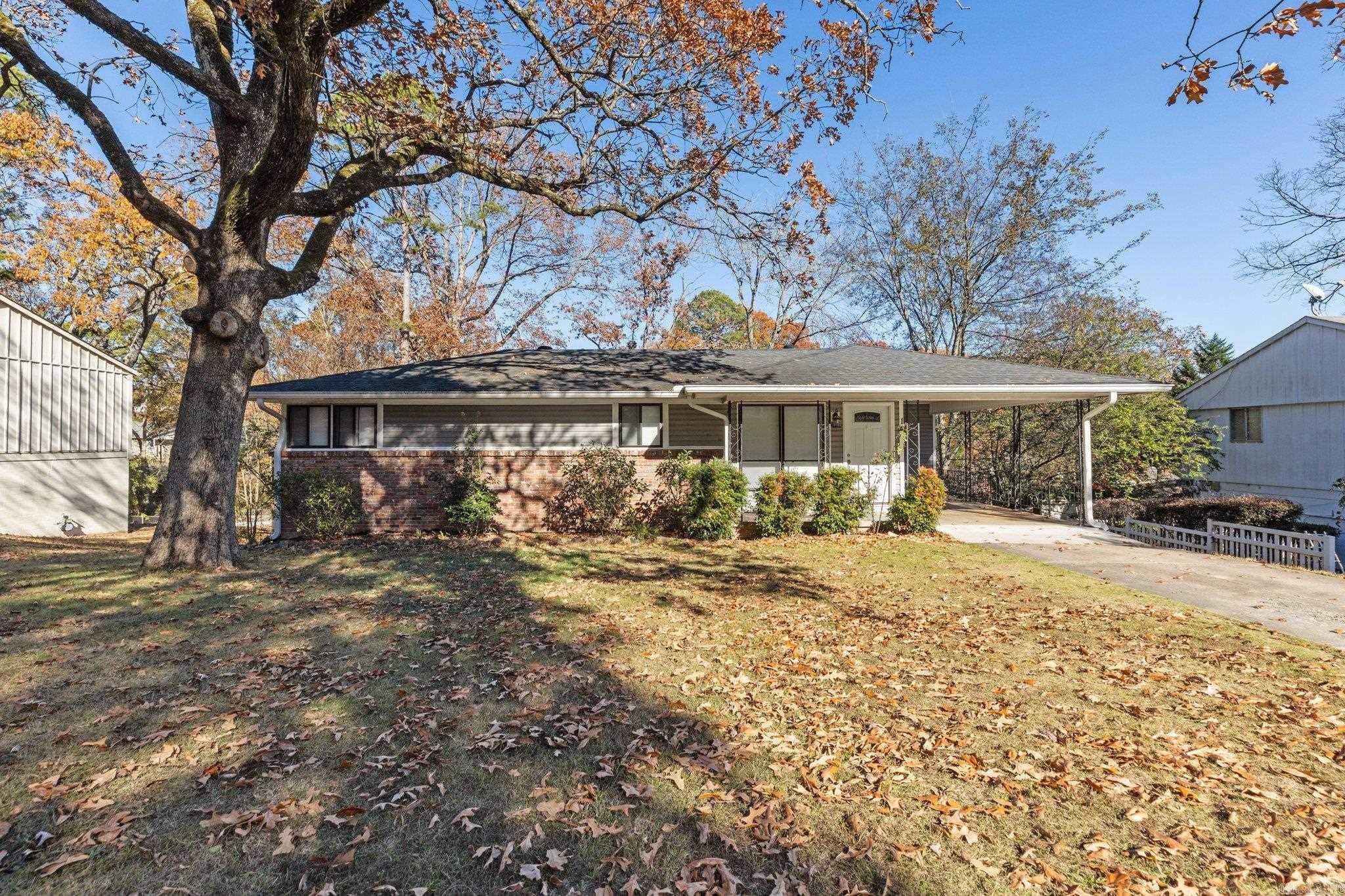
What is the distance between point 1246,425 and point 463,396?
2339cm

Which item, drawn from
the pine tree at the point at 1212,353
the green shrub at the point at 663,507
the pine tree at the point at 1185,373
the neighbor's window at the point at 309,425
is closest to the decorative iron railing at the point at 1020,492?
the green shrub at the point at 663,507

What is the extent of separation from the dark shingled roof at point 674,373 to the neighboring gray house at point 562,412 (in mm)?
65

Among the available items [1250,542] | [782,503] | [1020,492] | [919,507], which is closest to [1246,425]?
[1020,492]

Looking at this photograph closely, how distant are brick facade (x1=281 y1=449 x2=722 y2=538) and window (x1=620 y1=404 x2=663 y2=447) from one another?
24 centimetres

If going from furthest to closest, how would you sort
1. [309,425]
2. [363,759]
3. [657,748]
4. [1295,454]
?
[1295,454] < [309,425] < [657,748] < [363,759]

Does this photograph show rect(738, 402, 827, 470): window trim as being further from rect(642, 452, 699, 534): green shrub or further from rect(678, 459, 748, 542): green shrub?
rect(642, 452, 699, 534): green shrub

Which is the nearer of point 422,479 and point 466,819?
point 466,819

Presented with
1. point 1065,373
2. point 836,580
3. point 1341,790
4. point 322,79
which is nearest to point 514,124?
point 322,79

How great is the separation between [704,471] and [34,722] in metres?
9.17

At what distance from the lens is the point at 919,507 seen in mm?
11867

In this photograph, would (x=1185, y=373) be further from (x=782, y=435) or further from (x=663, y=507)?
(x=663, y=507)

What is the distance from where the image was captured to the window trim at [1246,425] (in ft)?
58.6

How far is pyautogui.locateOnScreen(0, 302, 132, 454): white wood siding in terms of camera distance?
41.7 ft

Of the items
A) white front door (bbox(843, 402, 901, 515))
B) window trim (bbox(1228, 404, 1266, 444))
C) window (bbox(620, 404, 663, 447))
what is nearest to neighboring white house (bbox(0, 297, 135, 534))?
window (bbox(620, 404, 663, 447))
